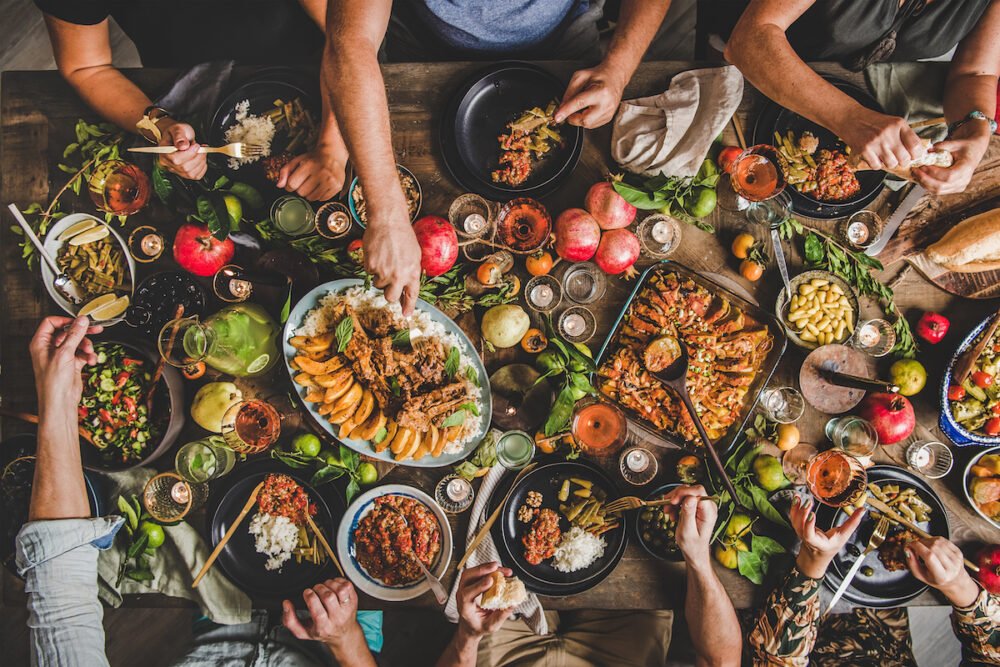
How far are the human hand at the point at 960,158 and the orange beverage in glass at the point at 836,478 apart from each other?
98 cm

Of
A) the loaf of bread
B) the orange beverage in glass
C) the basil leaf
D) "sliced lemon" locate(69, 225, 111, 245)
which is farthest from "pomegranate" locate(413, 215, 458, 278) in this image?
the loaf of bread

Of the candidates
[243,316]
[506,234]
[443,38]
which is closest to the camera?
[243,316]

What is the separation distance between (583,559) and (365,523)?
0.77 meters

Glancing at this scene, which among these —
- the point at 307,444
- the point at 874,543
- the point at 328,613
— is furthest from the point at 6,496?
the point at 874,543

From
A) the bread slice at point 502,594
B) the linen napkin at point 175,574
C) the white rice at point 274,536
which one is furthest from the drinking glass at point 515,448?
the linen napkin at point 175,574

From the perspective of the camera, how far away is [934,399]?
2.03 meters

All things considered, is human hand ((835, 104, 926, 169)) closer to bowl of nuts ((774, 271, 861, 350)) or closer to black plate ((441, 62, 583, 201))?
bowl of nuts ((774, 271, 861, 350))

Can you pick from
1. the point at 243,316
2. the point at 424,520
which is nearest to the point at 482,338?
the point at 424,520

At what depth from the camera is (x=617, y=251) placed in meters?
1.88

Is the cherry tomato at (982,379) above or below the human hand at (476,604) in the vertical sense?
above

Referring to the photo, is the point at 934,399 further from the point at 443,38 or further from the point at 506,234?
the point at 443,38

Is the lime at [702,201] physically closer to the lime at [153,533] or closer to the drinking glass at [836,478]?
the drinking glass at [836,478]

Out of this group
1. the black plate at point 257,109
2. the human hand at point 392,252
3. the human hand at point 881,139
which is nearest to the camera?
the human hand at point 392,252

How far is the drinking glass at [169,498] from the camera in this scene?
1895 millimetres
